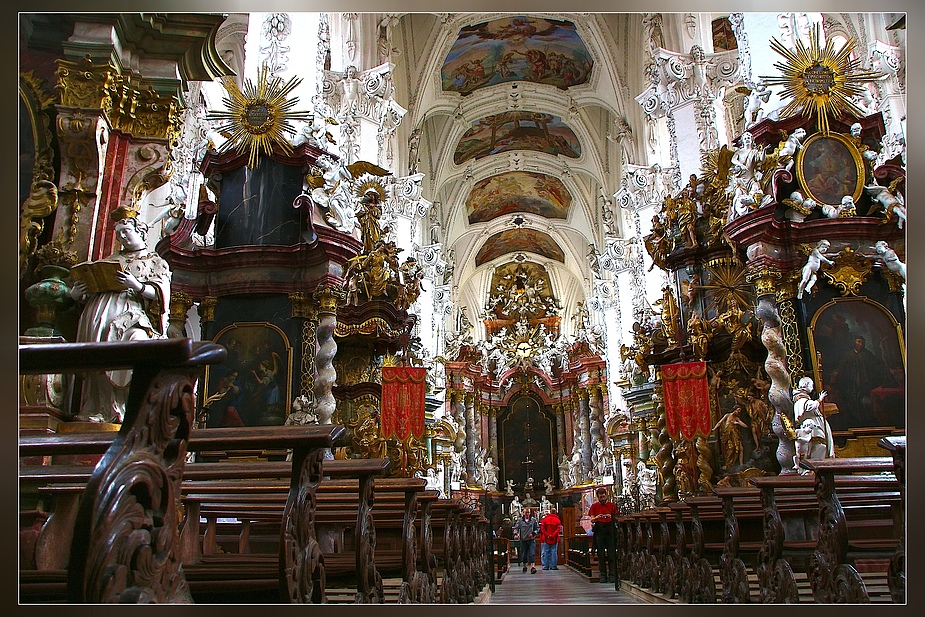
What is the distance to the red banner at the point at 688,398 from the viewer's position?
11.3 m

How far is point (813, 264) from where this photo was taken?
9.44 m

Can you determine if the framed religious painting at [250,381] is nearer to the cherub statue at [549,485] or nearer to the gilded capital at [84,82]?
the gilded capital at [84,82]

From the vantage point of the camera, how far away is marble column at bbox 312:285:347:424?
10055mm

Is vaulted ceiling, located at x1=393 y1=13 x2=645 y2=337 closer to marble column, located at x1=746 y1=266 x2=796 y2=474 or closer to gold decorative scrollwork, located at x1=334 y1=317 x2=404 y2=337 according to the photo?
gold decorative scrollwork, located at x1=334 y1=317 x2=404 y2=337

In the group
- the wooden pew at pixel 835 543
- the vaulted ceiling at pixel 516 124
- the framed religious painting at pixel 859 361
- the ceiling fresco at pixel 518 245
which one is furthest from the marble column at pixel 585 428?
the wooden pew at pixel 835 543

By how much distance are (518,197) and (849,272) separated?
66.0 ft

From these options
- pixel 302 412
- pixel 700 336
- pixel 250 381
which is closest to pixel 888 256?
pixel 700 336

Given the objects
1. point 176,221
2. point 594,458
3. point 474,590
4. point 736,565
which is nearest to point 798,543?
point 736,565

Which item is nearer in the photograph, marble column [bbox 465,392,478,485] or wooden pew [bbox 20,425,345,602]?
wooden pew [bbox 20,425,345,602]

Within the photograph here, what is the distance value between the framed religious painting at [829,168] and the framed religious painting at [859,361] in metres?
1.36

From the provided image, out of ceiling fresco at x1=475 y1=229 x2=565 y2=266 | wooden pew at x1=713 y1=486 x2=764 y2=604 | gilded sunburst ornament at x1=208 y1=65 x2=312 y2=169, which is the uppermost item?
ceiling fresco at x1=475 y1=229 x2=565 y2=266

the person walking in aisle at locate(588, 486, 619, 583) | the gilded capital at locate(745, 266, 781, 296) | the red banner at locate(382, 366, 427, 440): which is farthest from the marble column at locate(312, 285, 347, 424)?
the gilded capital at locate(745, 266, 781, 296)

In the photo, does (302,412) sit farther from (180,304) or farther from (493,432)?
(493,432)

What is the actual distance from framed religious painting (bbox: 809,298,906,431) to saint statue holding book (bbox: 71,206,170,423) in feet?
24.1
